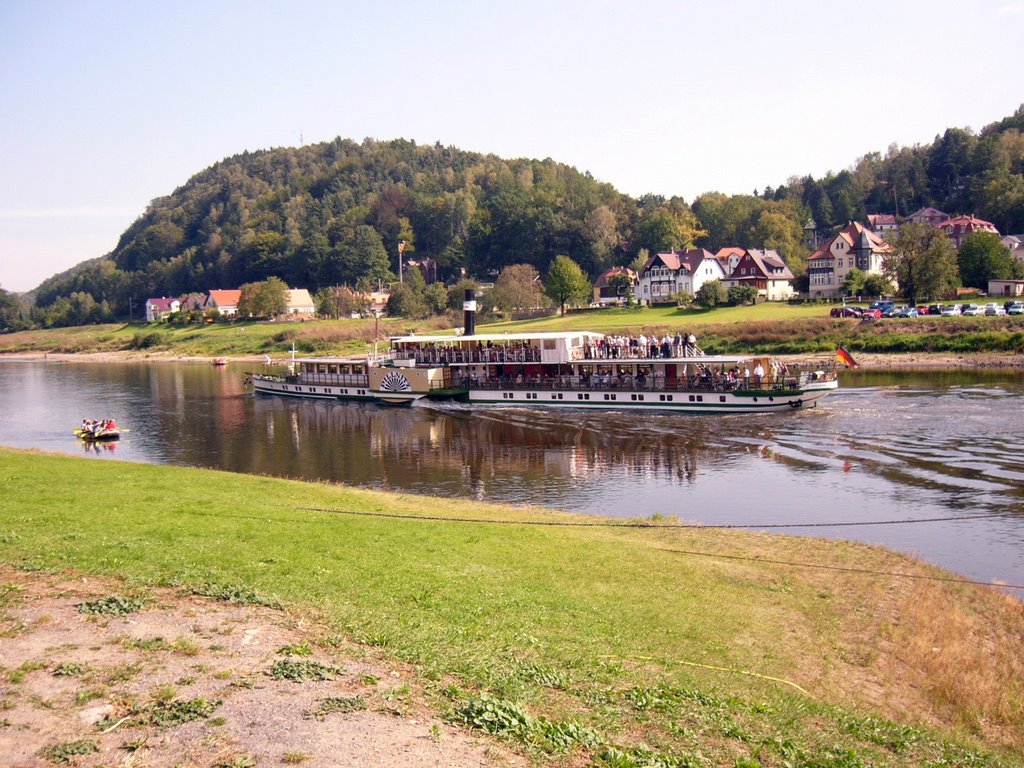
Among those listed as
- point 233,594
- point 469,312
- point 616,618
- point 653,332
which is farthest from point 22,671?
point 653,332

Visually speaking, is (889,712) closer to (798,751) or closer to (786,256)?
(798,751)

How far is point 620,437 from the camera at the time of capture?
4850cm

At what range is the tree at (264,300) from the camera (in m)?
146

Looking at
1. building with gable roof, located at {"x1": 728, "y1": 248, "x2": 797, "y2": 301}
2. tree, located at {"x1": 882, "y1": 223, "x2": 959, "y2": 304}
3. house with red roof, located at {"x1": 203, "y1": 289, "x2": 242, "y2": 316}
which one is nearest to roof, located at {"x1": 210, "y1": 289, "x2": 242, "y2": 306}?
house with red roof, located at {"x1": 203, "y1": 289, "x2": 242, "y2": 316}

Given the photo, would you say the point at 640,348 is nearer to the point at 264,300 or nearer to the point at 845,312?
the point at 845,312

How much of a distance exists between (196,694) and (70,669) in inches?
76.0

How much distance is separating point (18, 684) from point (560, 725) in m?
6.84

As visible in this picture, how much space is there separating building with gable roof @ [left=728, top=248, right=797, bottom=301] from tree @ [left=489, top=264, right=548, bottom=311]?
89.7ft

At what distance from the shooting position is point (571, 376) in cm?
6341

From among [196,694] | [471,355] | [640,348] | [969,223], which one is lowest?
[196,694]

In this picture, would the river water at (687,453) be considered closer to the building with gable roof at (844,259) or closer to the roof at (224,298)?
the building with gable roof at (844,259)

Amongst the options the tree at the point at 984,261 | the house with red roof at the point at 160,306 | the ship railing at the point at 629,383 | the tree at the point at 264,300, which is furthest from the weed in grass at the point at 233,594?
the house with red roof at the point at 160,306

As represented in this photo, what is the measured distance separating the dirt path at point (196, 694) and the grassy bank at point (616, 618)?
2.49 feet

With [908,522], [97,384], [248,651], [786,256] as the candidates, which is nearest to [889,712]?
[248,651]
